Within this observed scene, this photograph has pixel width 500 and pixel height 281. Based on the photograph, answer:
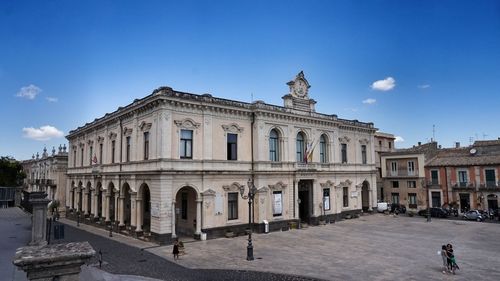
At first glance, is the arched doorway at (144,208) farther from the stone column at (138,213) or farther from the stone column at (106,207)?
the stone column at (106,207)

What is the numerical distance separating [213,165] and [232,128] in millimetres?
3688

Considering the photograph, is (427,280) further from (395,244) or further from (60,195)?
(60,195)

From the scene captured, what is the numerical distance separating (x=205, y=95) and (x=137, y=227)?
38.1ft

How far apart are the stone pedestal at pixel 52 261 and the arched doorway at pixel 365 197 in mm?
40593

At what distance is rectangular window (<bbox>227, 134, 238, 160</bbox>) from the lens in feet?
93.2

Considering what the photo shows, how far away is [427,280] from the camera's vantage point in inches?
595

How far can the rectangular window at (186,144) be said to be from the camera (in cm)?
2560

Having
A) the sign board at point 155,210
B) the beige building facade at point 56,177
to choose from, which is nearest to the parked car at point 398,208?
the sign board at point 155,210

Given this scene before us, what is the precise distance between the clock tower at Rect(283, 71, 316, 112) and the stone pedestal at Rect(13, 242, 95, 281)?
93.3 feet

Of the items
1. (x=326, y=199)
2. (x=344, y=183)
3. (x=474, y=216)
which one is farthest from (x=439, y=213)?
(x=326, y=199)

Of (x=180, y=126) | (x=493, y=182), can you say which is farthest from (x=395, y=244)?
(x=493, y=182)

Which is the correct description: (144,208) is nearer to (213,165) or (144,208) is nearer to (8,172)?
(213,165)

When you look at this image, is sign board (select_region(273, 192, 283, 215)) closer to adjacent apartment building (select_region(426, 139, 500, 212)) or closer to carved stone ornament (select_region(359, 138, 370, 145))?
carved stone ornament (select_region(359, 138, 370, 145))

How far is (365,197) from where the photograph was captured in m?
42.9
